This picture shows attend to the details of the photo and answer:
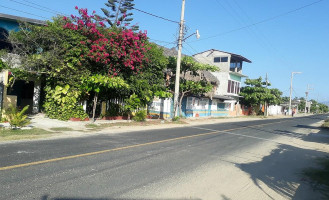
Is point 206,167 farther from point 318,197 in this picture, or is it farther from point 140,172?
point 318,197

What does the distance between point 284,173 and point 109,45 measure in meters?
11.3

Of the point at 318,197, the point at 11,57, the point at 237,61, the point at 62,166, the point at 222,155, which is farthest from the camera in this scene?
the point at 237,61

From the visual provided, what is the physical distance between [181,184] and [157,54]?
14.7 meters

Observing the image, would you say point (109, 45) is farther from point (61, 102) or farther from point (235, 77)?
point (235, 77)

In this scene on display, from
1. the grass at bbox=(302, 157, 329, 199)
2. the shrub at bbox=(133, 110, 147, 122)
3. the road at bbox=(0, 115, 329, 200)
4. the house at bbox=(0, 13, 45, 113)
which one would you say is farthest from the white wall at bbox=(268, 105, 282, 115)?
the road at bbox=(0, 115, 329, 200)

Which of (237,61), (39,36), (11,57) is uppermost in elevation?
(237,61)

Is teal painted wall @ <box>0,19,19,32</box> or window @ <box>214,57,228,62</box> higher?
window @ <box>214,57,228,62</box>

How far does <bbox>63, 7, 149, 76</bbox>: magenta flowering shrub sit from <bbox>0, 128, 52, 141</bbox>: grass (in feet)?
17.6

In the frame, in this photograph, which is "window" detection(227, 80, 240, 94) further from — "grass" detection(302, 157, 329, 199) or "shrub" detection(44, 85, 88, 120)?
"grass" detection(302, 157, 329, 199)

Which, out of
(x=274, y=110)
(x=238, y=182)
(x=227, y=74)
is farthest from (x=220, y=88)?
Result: (x=274, y=110)

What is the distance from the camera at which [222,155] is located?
9539 millimetres

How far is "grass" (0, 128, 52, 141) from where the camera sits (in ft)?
31.4

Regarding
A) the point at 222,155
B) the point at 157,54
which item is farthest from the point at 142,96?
the point at 222,155

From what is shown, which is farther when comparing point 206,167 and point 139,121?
point 139,121
